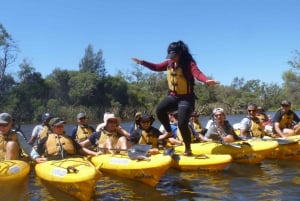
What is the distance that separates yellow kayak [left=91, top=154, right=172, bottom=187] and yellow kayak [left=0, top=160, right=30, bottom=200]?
3.36ft

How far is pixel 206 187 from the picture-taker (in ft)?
18.6

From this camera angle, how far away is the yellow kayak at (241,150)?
22.8ft

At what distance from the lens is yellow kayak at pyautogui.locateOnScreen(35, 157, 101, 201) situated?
15.2ft

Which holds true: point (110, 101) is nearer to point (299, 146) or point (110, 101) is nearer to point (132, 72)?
point (132, 72)

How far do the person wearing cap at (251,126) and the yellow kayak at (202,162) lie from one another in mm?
2331

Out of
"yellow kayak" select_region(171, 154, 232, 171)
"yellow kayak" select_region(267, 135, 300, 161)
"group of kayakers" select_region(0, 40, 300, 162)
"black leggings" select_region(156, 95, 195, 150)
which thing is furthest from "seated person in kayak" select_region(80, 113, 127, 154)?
"yellow kayak" select_region(267, 135, 300, 161)

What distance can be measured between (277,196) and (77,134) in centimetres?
496

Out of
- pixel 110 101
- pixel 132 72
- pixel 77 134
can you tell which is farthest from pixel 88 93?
pixel 77 134

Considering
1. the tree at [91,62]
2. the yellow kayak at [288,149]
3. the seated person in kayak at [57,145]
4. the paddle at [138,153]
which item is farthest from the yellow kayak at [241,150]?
the tree at [91,62]

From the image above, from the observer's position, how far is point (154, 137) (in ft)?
22.5

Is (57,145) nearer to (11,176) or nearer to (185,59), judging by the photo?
(11,176)

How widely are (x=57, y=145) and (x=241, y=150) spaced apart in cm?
327

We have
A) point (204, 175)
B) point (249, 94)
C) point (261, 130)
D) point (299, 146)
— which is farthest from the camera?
point (249, 94)

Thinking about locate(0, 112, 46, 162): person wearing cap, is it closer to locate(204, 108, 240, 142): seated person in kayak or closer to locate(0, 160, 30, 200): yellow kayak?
locate(0, 160, 30, 200): yellow kayak
